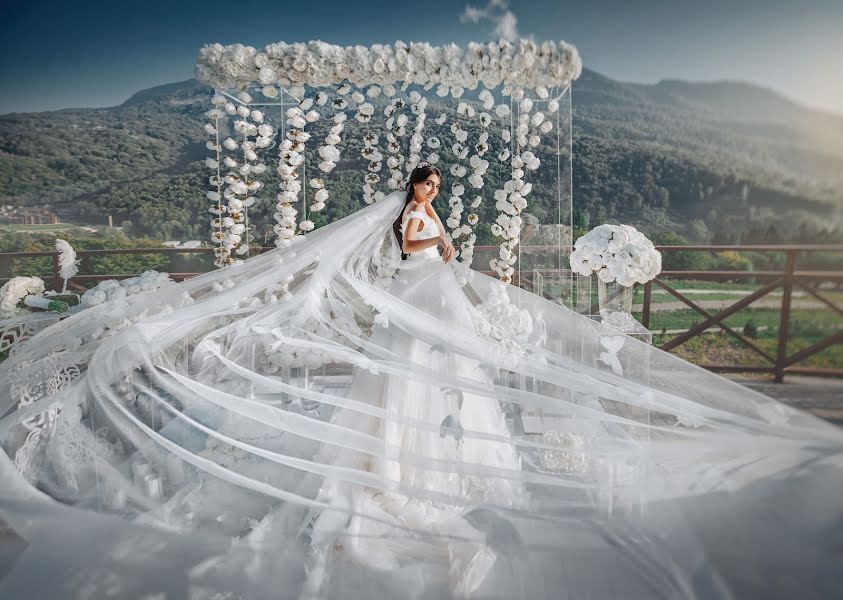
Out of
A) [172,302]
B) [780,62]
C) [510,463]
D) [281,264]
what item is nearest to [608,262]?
[510,463]

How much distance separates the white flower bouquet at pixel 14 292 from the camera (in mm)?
2373

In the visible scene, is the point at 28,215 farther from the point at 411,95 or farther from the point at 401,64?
the point at 401,64

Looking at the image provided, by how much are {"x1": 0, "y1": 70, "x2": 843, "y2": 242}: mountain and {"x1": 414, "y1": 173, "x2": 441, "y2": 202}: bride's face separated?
5902 millimetres

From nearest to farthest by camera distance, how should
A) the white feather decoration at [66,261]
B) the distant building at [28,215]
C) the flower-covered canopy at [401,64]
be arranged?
the white feather decoration at [66,261] → the flower-covered canopy at [401,64] → the distant building at [28,215]

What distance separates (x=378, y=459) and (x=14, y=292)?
6.81 ft

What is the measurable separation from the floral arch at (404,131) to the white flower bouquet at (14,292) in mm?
1081

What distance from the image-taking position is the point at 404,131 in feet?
11.0

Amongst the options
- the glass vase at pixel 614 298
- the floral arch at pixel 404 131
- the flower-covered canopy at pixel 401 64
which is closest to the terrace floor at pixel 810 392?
the glass vase at pixel 614 298

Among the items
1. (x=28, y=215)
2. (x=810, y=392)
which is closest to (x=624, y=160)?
(x=810, y=392)

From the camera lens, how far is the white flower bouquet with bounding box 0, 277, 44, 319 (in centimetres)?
237

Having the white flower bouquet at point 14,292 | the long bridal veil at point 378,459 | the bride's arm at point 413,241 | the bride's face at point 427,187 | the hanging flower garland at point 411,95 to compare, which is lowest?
the long bridal veil at point 378,459

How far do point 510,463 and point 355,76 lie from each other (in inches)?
96.6

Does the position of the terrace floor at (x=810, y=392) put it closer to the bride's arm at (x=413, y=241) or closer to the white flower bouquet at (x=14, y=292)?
the bride's arm at (x=413, y=241)

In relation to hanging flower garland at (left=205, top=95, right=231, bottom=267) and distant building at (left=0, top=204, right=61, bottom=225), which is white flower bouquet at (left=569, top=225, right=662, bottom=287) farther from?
distant building at (left=0, top=204, right=61, bottom=225)
